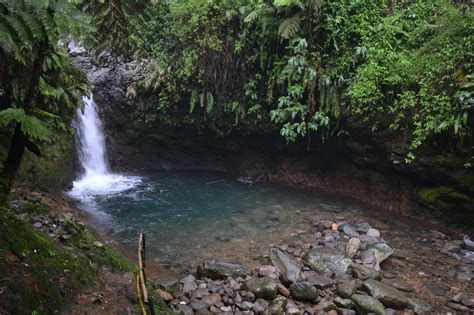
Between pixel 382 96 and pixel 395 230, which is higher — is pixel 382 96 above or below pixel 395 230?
above

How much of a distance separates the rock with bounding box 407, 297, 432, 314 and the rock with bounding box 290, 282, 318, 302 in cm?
143

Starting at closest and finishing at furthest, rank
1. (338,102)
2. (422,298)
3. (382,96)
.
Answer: (422,298) → (382,96) → (338,102)

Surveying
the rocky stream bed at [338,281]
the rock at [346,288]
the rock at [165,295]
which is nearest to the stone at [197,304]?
the rocky stream bed at [338,281]

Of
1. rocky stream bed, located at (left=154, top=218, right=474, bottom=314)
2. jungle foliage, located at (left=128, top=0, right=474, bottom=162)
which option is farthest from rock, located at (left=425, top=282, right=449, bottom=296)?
jungle foliage, located at (left=128, top=0, right=474, bottom=162)

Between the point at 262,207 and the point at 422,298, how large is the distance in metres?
4.82

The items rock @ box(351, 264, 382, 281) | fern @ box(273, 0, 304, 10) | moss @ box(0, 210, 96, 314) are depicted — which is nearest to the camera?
moss @ box(0, 210, 96, 314)

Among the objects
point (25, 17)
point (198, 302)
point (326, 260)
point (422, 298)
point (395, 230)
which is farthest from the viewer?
point (395, 230)

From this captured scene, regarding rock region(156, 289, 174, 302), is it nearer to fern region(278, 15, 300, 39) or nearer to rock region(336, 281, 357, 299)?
rock region(336, 281, 357, 299)

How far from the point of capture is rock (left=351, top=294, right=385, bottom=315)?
5.16m

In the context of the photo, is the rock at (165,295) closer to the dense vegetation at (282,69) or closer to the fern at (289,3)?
the dense vegetation at (282,69)

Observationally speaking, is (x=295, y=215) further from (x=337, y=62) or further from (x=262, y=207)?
(x=337, y=62)

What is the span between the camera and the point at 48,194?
8.75 metres

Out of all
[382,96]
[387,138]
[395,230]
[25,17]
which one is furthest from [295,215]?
[25,17]

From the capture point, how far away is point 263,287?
5555 millimetres
